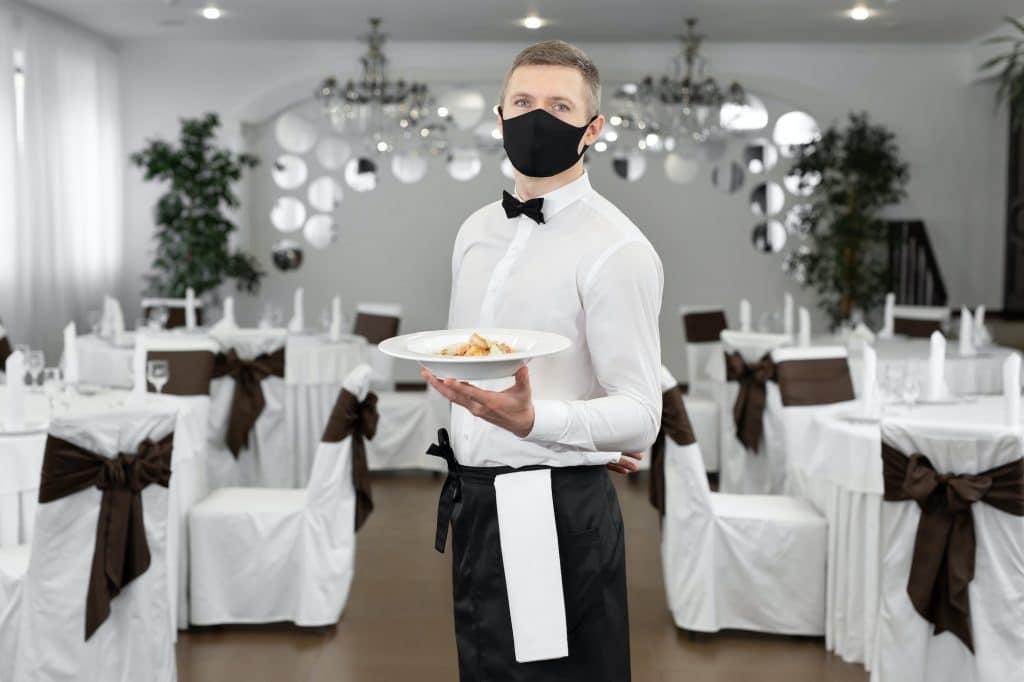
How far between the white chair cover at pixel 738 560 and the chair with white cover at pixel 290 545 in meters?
1.27

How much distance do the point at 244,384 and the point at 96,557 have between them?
2906 millimetres

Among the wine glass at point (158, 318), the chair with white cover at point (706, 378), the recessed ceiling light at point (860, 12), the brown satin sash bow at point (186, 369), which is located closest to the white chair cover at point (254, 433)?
the brown satin sash bow at point (186, 369)

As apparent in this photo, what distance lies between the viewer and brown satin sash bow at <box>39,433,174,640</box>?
3029 millimetres

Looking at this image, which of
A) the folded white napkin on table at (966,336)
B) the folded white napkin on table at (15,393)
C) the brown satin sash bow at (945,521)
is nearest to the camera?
the brown satin sash bow at (945,521)

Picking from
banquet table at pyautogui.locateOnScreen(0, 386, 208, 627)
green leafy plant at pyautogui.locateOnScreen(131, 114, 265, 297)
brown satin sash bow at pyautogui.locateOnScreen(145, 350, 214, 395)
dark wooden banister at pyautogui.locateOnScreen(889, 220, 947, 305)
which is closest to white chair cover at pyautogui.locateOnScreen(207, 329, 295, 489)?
brown satin sash bow at pyautogui.locateOnScreen(145, 350, 214, 395)

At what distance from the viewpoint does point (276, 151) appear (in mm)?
11031

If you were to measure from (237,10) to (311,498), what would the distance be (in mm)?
5836

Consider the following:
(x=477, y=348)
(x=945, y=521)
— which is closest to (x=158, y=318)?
(x=945, y=521)

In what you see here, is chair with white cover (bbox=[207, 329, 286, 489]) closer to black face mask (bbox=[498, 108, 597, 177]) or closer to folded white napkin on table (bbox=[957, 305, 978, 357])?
folded white napkin on table (bbox=[957, 305, 978, 357])

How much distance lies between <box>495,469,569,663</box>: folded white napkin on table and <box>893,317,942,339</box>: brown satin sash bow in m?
6.57

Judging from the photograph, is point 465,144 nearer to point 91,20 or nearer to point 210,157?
point 210,157

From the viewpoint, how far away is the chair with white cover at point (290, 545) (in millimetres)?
4250

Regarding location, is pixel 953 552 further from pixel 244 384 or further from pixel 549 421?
pixel 244 384

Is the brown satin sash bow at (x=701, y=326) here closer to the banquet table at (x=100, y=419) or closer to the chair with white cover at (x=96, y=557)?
the banquet table at (x=100, y=419)
